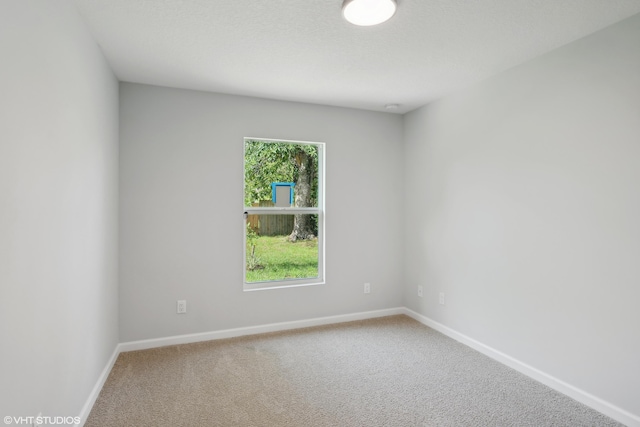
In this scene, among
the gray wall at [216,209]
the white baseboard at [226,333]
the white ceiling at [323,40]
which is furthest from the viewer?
the gray wall at [216,209]

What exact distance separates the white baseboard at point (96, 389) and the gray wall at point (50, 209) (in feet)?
0.23

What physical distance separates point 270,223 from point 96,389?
81.3 inches

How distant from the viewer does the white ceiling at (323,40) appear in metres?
2.01

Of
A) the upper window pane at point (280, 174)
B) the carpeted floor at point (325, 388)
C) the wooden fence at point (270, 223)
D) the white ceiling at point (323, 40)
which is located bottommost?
the carpeted floor at point (325, 388)

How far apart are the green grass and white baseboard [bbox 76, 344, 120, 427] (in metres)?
1.35

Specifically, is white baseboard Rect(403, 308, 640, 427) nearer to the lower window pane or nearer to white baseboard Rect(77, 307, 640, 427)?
white baseboard Rect(77, 307, 640, 427)

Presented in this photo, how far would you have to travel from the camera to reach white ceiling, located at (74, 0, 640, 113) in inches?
79.1

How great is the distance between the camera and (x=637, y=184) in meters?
2.09


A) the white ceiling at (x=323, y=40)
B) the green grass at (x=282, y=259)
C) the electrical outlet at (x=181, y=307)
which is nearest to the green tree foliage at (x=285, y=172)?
the green grass at (x=282, y=259)

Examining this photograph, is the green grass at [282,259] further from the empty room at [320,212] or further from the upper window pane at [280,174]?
the upper window pane at [280,174]

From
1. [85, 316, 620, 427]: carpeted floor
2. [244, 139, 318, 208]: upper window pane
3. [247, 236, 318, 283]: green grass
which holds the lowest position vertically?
[85, 316, 620, 427]: carpeted floor

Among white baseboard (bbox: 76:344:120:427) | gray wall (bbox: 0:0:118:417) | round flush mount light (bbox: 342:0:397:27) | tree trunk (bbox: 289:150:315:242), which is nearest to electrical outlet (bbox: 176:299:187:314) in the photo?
white baseboard (bbox: 76:344:120:427)

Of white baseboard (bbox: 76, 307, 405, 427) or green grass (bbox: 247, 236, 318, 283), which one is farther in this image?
green grass (bbox: 247, 236, 318, 283)

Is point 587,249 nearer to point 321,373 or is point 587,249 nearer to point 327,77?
point 321,373
